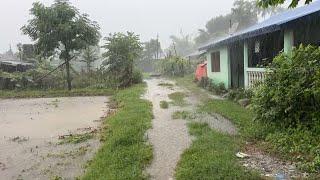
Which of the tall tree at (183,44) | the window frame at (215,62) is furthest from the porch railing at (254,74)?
the tall tree at (183,44)

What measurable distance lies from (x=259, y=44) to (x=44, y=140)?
8253 mm

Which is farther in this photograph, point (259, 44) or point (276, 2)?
point (259, 44)

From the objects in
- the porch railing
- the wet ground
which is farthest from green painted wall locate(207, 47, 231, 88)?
the wet ground

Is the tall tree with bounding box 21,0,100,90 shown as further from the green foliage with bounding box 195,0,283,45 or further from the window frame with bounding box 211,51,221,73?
the green foliage with bounding box 195,0,283,45

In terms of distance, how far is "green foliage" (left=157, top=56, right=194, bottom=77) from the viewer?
34672 millimetres

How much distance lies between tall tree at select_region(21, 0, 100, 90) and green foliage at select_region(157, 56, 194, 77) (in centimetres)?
1198

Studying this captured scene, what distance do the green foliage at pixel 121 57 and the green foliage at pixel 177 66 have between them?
32.1ft

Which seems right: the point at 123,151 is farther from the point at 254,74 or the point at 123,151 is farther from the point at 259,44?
the point at 259,44

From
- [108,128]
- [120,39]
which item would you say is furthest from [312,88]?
[120,39]

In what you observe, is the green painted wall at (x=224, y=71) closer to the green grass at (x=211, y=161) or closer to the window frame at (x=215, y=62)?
the window frame at (x=215, y=62)

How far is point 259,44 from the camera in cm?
1495

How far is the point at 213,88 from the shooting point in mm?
19750

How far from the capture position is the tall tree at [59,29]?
22.4 meters

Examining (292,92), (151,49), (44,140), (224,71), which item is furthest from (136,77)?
(151,49)
